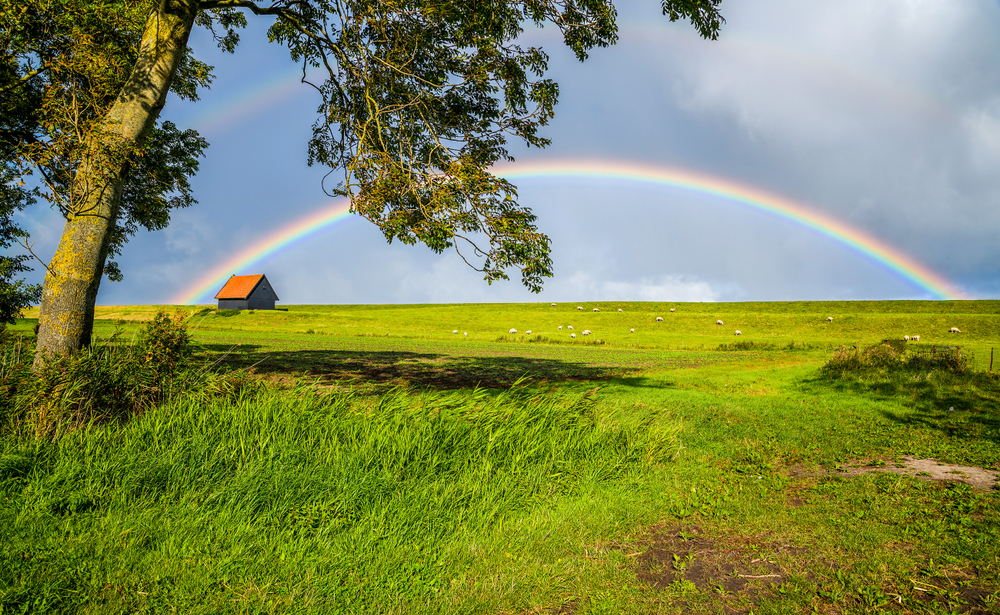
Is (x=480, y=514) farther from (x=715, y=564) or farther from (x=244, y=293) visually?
(x=244, y=293)

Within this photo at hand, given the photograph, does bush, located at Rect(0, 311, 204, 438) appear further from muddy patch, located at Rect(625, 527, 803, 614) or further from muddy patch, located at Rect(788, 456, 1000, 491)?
muddy patch, located at Rect(788, 456, 1000, 491)

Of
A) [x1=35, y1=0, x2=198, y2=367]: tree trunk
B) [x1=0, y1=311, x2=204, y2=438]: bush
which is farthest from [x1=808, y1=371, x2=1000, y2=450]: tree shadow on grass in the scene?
[x1=35, y1=0, x2=198, y2=367]: tree trunk

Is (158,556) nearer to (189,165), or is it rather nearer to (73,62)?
(73,62)

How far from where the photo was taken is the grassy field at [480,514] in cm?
387

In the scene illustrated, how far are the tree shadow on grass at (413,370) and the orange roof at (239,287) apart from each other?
2642 inches

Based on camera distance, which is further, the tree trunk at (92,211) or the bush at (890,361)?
the bush at (890,361)

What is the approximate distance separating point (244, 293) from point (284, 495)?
88.9 meters

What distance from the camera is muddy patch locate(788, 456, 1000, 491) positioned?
7.08m

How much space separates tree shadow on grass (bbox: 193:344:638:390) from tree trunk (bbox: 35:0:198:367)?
4027mm

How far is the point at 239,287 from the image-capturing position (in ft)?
280

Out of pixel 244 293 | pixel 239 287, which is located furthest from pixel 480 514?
pixel 239 287

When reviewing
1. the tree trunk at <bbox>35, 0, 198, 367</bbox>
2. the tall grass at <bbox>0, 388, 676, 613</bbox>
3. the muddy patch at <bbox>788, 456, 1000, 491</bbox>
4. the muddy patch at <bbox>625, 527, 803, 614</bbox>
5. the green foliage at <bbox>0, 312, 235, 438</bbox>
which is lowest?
the muddy patch at <bbox>625, 527, 803, 614</bbox>

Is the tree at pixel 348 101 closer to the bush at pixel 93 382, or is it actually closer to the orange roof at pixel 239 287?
the bush at pixel 93 382

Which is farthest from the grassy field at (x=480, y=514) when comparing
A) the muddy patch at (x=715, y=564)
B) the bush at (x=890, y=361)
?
the bush at (x=890, y=361)
